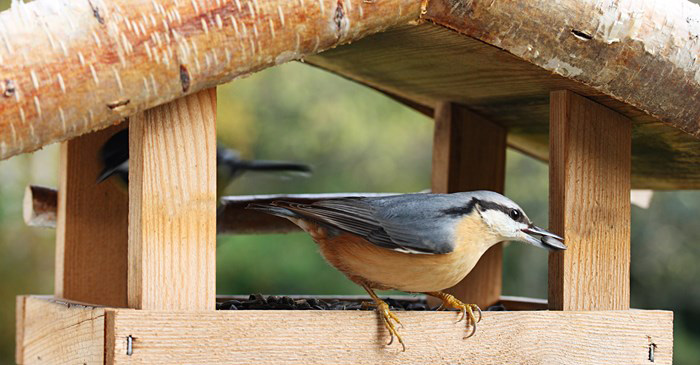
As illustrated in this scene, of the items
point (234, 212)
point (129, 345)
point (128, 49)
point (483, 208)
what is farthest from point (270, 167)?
point (128, 49)

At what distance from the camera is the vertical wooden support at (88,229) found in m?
2.63

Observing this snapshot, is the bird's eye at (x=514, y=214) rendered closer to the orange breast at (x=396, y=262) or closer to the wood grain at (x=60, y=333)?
the orange breast at (x=396, y=262)

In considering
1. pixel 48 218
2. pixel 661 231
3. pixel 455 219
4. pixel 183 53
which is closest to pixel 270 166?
pixel 48 218

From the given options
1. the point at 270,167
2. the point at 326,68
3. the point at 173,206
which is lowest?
the point at 173,206

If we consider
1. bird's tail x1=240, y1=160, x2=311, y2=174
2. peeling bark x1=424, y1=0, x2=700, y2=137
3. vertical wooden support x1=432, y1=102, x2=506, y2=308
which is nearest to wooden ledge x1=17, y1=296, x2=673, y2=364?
peeling bark x1=424, y1=0, x2=700, y2=137

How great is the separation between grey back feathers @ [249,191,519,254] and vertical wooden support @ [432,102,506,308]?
2.52 feet

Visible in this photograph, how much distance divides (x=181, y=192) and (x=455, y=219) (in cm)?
72

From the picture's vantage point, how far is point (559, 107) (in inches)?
94.3

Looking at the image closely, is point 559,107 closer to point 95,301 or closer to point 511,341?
point 511,341

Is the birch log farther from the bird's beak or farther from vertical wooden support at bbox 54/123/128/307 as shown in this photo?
vertical wooden support at bbox 54/123/128/307

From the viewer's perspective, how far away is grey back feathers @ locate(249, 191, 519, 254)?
2129 mm

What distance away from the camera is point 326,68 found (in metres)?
2.92

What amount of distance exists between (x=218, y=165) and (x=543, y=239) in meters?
1.55

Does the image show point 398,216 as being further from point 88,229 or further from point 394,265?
point 88,229
